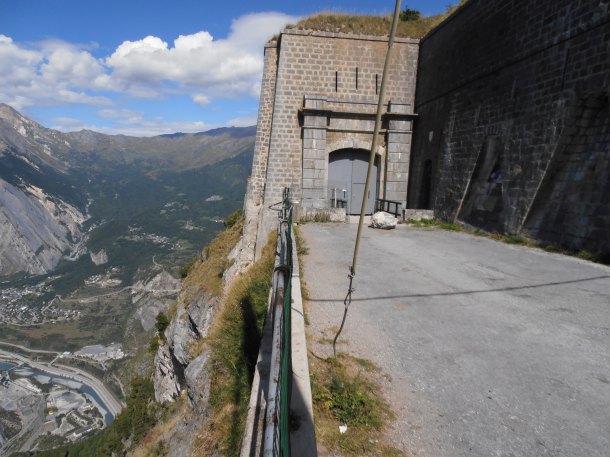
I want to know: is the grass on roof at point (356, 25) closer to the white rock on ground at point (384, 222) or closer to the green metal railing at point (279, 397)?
the white rock on ground at point (384, 222)

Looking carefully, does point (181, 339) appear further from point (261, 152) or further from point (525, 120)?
point (525, 120)

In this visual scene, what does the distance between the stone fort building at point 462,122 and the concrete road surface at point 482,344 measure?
2430 mm

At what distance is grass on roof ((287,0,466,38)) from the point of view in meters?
16.5

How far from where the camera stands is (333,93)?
16500 mm

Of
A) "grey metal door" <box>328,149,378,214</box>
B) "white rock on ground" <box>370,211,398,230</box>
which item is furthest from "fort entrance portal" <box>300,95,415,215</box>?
"white rock on ground" <box>370,211,398,230</box>

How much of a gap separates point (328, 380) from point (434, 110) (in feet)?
48.6

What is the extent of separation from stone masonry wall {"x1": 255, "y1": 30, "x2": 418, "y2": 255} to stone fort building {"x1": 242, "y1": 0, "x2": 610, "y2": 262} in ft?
0.15

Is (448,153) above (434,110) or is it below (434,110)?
below

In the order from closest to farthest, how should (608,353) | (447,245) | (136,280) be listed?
1. (608,353)
2. (447,245)
3. (136,280)

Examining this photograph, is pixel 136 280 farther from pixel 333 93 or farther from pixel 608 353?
pixel 608 353

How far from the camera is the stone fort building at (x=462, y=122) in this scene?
343 inches

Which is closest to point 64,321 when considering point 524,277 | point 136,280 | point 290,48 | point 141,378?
point 136,280

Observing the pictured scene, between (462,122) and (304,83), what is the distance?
23.0ft

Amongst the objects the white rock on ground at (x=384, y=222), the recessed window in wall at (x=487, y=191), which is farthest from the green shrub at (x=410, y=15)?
the white rock on ground at (x=384, y=222)
